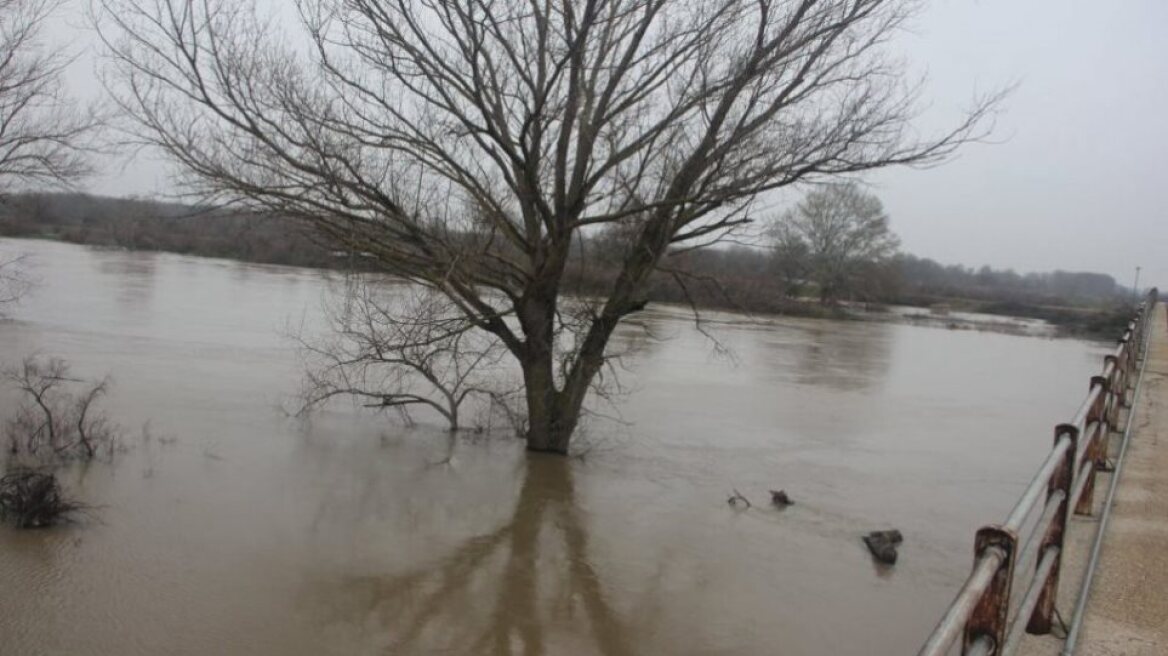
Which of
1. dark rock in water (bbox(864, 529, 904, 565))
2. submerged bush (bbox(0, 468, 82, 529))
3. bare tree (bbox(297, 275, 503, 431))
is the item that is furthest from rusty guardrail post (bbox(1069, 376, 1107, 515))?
submerged bush (bbox(0, 468, 82, 529))

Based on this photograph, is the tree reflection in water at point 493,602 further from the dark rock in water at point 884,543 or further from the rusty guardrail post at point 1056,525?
the rusty guardrail post at point 1056,525

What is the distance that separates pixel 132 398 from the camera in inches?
601

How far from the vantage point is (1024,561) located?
3.10 metres

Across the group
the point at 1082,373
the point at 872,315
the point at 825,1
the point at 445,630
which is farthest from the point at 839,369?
the point at 872,315

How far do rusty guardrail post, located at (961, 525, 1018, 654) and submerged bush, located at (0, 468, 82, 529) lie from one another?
30.2 feet

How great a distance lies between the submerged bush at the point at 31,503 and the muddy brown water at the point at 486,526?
219mm

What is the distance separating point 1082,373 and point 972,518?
1060 inches

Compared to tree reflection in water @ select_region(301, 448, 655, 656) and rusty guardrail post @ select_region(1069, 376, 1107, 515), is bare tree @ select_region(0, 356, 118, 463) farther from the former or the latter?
rusty guardrail post @ select_region(1069, 376, 1107, 515)

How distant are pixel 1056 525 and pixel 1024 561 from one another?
507mm

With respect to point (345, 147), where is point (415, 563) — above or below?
below

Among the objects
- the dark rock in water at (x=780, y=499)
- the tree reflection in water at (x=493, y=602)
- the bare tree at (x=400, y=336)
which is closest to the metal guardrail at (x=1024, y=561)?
the tree reflection in water at (x=493, y=602)

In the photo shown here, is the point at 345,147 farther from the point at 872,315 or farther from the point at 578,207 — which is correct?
the point at 872,315

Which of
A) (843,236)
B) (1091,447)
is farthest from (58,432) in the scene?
(843,236)

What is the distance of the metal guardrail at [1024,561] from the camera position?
210 centimetres
